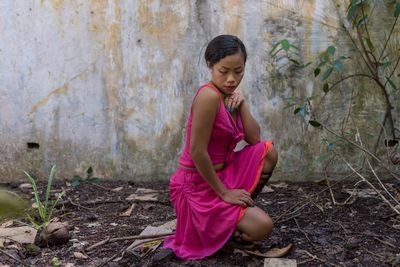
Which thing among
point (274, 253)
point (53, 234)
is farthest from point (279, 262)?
point (53, 234)

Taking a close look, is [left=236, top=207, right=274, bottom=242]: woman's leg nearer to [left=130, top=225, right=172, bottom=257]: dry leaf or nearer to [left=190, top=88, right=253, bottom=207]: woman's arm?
[left=190, top=88, right=253, bottom=207]: woman's arm

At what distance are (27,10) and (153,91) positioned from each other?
1.27m

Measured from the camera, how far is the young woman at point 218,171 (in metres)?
2.54

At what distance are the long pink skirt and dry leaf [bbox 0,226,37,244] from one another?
929 mm

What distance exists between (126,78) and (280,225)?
1.92 m

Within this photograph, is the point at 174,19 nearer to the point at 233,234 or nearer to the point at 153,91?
the point at 153,91

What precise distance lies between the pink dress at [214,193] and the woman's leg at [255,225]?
0.04 meters

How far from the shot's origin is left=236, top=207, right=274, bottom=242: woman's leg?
8.27 ft

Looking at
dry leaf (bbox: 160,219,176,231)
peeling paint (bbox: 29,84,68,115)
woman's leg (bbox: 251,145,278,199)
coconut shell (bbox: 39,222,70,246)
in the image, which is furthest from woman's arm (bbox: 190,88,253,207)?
peeling paint (bbox: 29,84,68,115)

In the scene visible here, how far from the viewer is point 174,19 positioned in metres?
4.24

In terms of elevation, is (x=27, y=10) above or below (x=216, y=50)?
above

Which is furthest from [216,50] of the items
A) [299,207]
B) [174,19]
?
[174,19]

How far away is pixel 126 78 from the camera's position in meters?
4.34

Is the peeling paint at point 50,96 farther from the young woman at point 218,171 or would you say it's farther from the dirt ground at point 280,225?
the young woman at point 218,171
